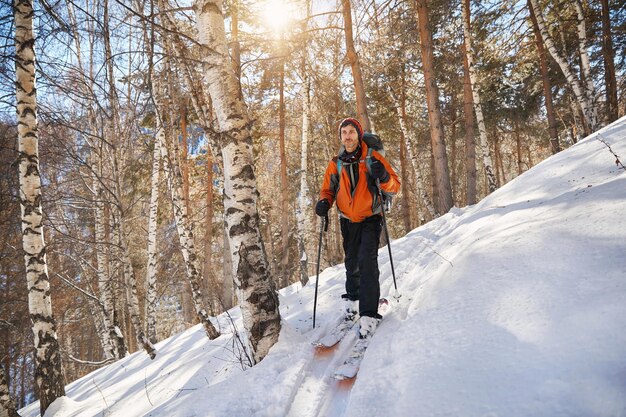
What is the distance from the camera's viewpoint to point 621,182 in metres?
2.52

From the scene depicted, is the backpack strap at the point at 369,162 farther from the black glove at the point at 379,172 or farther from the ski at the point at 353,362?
the ski at the point at 353,362

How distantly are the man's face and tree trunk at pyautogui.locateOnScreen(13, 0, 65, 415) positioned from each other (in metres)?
4.71

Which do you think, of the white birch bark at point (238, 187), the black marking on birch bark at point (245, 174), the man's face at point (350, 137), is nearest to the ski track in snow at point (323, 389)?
the white birch bark at point (238, 187)

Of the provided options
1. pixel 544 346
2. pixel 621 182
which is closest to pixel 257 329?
pixel 544 346

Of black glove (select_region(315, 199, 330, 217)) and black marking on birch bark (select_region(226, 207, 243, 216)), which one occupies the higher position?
black marking on birch bark (select_region(226, 207, 243, 216))

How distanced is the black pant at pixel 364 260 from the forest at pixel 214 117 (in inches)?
35.4

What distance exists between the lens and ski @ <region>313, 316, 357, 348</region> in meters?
2.98

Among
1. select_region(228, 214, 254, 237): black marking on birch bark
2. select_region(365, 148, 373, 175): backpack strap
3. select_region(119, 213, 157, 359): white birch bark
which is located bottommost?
select_region(119, 213, 157, 359): white birch bark

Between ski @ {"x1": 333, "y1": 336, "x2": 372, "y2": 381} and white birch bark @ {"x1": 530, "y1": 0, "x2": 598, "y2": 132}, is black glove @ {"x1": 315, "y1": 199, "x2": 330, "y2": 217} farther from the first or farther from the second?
white birch bark @ {"x1": 530, "y1": 0, "x2": 598, "y2": 132}

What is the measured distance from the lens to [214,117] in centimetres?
621

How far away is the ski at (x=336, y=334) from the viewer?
2.98 m

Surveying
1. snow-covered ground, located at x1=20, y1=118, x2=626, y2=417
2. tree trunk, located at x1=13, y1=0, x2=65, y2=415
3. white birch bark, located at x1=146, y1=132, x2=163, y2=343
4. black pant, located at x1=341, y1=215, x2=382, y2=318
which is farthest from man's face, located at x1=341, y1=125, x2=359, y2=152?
white birch bark, located at x1=146, y1=132, x2=163, y2=343

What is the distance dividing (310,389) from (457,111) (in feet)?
56.5

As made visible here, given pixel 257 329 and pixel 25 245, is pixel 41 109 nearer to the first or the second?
pixel 25 245
